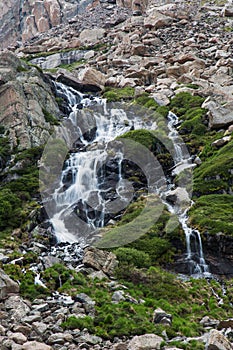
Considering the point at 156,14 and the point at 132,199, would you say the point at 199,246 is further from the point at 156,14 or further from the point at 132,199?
the point at 156,14

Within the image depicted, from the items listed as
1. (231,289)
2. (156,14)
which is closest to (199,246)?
(231,289)

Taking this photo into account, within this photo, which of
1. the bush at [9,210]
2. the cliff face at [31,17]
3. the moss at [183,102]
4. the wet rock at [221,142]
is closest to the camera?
the bush at [9,210]

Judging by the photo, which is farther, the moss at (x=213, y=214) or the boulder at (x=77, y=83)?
the boulder at (x=77, y=83)

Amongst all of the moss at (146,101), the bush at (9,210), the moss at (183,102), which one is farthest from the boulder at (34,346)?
the moss at (146,101)

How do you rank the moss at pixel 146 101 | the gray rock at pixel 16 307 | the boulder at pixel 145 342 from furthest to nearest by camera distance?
the moss at pixel 146 101 < the gray rock at pixel 16 307 < the boulder at pixel 145 342

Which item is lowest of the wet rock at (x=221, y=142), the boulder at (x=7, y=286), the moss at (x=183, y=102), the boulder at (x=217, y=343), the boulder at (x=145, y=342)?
the wet rock at (x=221, y=142)

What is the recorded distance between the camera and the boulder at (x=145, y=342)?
1109 centimetres

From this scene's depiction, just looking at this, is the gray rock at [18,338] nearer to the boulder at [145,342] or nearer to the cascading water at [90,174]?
the boulder at [145,342]

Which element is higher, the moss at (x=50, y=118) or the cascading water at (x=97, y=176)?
the moss at (x=50, y=118)

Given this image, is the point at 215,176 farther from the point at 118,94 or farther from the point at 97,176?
the point at 118,94

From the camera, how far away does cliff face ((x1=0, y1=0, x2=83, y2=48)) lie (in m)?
94.8

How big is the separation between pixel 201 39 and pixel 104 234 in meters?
40.4

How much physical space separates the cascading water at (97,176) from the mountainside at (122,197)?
100mm

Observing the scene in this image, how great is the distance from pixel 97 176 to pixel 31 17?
3076 inches
